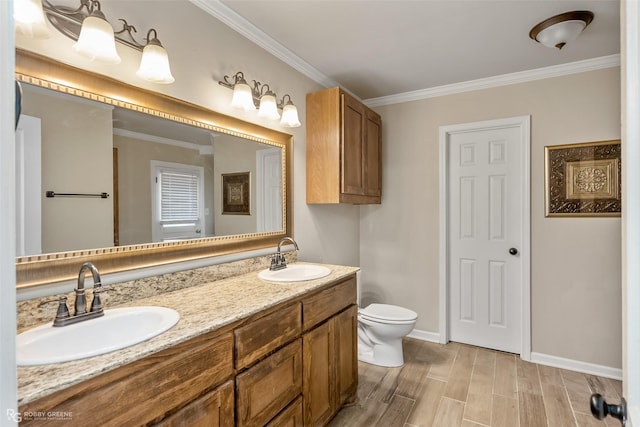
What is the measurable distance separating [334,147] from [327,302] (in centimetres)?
123

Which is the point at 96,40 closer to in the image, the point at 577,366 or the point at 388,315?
the point at 388,315

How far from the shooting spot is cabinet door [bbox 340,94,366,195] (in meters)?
2.63

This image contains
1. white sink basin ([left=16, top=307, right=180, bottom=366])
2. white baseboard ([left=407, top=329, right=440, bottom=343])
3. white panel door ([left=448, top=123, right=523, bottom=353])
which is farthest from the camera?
white baseboard ([left=407, top=329, right=440, bottom=343])

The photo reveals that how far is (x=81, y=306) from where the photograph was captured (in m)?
1.18

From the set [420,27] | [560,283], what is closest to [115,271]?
[420,27]

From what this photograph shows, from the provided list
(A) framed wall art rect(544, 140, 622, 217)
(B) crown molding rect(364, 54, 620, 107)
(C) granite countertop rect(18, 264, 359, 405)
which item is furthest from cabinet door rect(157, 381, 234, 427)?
(B) crown molding rect(364, 54, 620, 107)

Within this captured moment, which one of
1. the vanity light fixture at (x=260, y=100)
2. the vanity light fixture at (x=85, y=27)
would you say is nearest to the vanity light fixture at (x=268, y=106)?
the vanity light fixture at (x=260, y=100)

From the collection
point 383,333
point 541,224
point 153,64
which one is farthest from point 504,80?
point 153,64

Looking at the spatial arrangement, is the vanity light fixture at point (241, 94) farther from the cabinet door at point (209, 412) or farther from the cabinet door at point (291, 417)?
the cabinet door at point (291, 417)

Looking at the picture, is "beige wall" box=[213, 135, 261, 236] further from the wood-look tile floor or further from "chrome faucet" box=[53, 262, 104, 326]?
the wood-look tile floor

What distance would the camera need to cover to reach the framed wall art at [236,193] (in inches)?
79.4

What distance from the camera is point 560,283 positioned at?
8.97 ft

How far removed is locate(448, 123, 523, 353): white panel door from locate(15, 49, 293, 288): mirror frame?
1950mm

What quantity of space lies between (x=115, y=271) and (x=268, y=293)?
2.20ft
